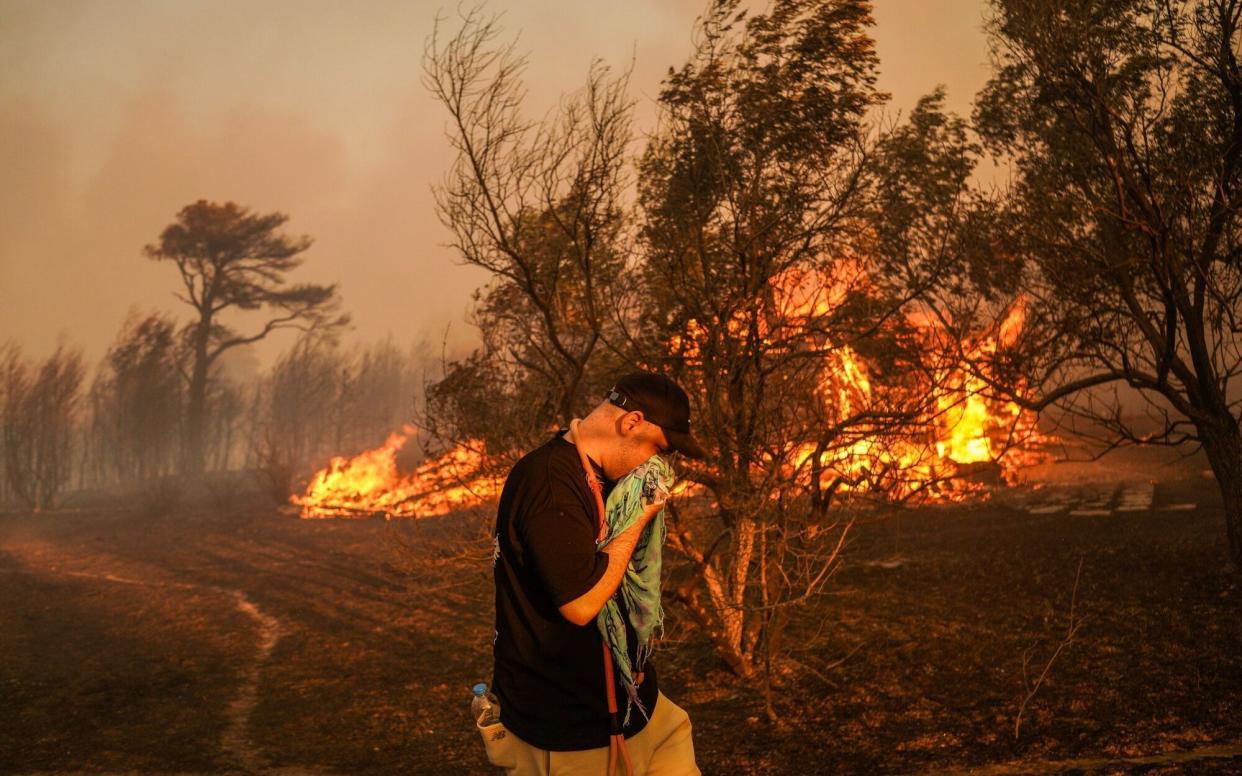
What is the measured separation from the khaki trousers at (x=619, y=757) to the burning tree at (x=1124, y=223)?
582 centimetres

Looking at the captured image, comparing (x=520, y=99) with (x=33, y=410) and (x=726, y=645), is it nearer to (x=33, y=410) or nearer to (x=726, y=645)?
(x=726, y=645)

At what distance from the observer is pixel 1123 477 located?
767 inches

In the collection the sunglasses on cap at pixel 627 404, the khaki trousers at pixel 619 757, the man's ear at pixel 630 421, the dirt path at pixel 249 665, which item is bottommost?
the dirt path at pixel 249 665

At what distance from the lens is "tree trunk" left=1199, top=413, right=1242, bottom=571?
338 inches

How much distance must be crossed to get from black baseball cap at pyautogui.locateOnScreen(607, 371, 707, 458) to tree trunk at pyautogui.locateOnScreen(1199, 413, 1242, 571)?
7.48m

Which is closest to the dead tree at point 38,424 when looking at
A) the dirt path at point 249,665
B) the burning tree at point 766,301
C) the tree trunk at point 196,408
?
the tree trunk at point 196,408

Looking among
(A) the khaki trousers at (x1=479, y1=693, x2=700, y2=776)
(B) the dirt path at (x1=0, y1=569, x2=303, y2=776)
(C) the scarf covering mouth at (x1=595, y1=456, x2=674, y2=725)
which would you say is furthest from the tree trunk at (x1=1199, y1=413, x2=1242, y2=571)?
(B) the dirt path at (x1=0, y1=569, x2=303, y2=776)

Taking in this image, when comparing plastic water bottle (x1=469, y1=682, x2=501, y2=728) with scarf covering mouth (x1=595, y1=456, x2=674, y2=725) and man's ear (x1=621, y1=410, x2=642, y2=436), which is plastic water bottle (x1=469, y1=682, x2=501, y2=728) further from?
man's ear (x1=621, y1=410, x2=642, y2=436)

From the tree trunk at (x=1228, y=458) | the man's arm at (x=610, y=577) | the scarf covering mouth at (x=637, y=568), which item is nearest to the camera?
the man's arm at (x=610, y=577)

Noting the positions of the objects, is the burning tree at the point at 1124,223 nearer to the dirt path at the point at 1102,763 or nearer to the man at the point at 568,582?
the dirt path at the point at 1102,763

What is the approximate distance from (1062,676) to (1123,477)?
551 inches

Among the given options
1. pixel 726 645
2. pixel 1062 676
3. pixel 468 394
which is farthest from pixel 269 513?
pixel 1062 676

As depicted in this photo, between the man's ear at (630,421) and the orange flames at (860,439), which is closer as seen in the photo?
the man's ear at (630,421)

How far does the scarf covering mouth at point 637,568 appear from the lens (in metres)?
2.82
